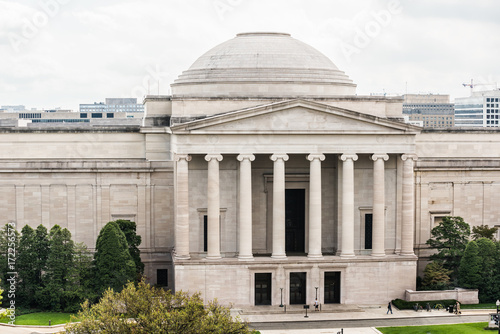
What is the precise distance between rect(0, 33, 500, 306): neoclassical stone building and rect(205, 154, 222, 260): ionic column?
0.48 feet

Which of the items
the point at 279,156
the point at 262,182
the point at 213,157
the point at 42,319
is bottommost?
the point at 42,319

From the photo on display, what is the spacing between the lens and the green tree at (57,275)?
276ft

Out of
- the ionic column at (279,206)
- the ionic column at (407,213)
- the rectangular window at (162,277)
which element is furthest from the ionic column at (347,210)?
the rectangular window at (162,277)

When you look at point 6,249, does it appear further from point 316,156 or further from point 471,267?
point 471,267

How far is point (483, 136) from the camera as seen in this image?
103625 mm

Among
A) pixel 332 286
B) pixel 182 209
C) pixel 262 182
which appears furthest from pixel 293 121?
pixel 332 286

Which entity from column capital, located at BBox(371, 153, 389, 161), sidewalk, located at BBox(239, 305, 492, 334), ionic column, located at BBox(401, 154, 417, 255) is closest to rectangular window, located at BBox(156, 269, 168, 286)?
sidewalk, located at BBox(239, 305, 492, 334)

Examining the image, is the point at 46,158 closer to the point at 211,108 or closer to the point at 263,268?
the point at 211,108

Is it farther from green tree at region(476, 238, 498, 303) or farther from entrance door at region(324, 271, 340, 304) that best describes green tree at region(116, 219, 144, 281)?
green tree at region(476, 238, 498, 303)

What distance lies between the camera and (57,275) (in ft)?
278

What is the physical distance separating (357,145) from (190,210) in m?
17.8

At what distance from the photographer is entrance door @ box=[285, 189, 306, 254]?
9106 cm

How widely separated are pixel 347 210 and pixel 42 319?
3081 cm

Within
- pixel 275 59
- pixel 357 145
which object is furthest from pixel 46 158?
pixel 357 145
